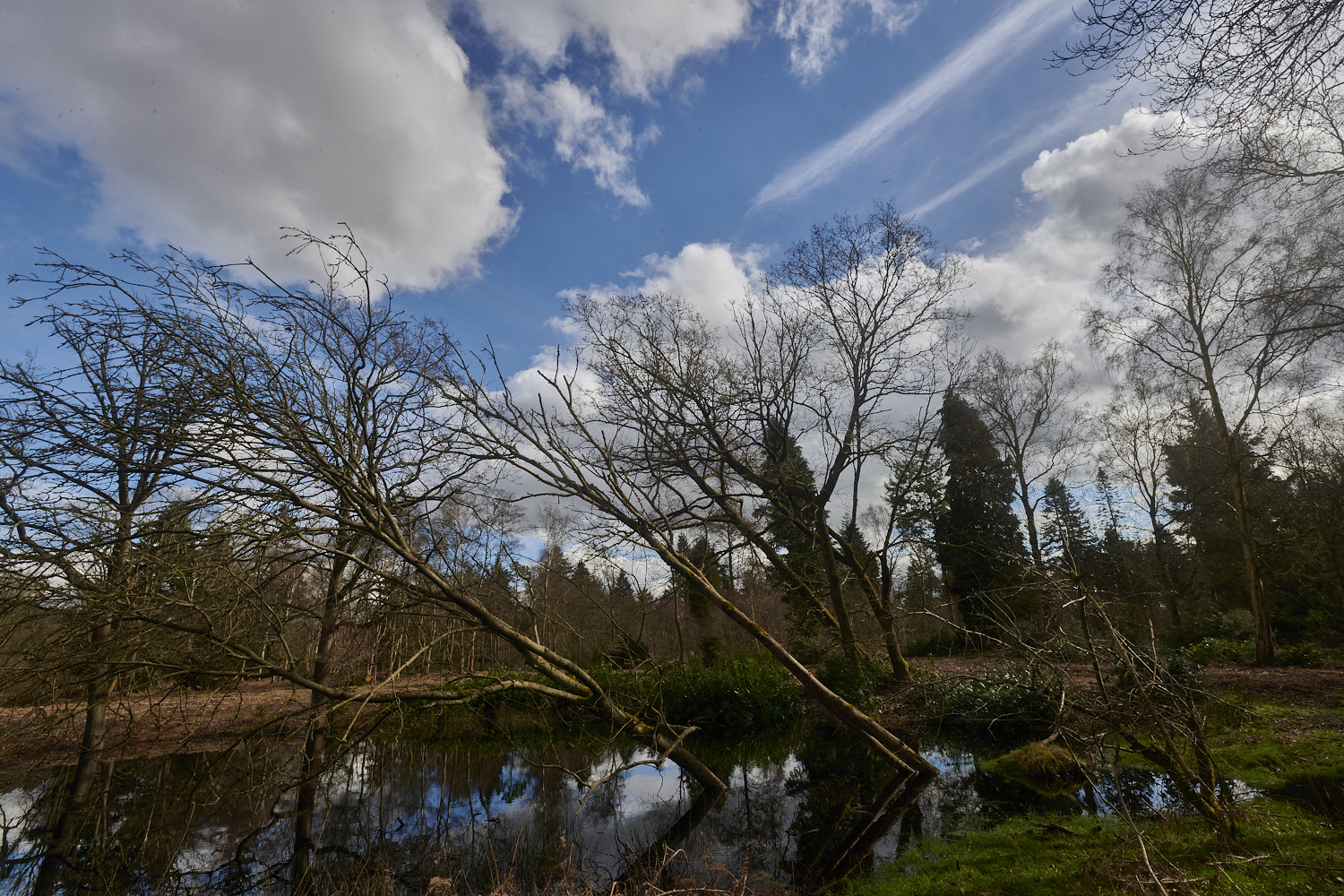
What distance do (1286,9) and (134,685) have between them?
32.3ft

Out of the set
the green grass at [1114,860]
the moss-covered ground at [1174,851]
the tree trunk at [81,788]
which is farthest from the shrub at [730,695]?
the tree trunk at [81,788]

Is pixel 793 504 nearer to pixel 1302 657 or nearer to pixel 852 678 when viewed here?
pixel 852 678

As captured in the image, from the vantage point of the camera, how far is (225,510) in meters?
4.99

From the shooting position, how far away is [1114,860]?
15.6 ft

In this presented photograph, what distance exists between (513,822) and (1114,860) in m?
6.70

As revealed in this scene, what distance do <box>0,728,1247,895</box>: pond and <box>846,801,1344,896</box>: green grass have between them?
54 centimetres

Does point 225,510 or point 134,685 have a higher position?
point 225,510

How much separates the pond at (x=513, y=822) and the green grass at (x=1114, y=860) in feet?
1.77

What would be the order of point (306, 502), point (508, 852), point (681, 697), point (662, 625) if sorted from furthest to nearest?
1. point (662, 625)
2. point (681, 697)
3. point (508, 852)
4. point (306, 502)

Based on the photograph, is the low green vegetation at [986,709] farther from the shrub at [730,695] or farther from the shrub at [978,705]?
the shrub at [730,695]

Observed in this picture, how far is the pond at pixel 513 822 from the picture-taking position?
5.97 m

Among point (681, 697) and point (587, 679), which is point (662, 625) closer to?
point (681, 697)

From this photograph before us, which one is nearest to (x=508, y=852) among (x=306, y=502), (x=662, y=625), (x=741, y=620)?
(x=741, y=620)

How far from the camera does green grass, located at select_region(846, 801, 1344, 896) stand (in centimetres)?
408
